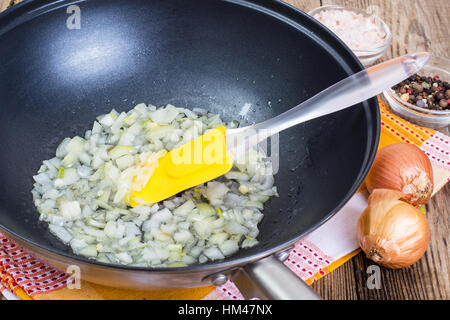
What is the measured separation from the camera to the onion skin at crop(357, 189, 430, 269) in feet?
3.96

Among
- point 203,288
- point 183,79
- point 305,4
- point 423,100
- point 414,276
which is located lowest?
point 414,276

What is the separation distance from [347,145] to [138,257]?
0.57 m

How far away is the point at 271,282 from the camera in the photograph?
0.92m

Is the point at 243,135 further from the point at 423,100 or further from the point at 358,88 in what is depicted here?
the point at 423,100

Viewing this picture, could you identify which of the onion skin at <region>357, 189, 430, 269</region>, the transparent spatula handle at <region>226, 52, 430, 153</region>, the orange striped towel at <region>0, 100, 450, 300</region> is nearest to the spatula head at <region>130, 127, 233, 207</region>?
the transparent spatula handle at <region>226, 52, 430, 153</region>

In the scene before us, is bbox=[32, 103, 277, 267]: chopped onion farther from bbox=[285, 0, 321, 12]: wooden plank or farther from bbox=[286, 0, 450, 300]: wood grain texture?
bbox=[285, 0, 321, 12]: wooden plank

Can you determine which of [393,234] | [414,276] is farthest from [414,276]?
[393,234]

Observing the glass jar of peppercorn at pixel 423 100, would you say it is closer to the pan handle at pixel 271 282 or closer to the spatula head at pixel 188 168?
the spatula head at pixel 188 168

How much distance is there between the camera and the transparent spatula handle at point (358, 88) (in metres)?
1.16

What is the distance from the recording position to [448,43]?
6.60ft

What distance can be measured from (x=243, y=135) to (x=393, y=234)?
1.40 feet

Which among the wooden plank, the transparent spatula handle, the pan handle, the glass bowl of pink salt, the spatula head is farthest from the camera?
the wooden plank

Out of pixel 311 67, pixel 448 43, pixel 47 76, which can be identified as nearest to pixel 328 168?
pixel 311 67

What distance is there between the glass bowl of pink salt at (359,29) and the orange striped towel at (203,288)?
0.54m
